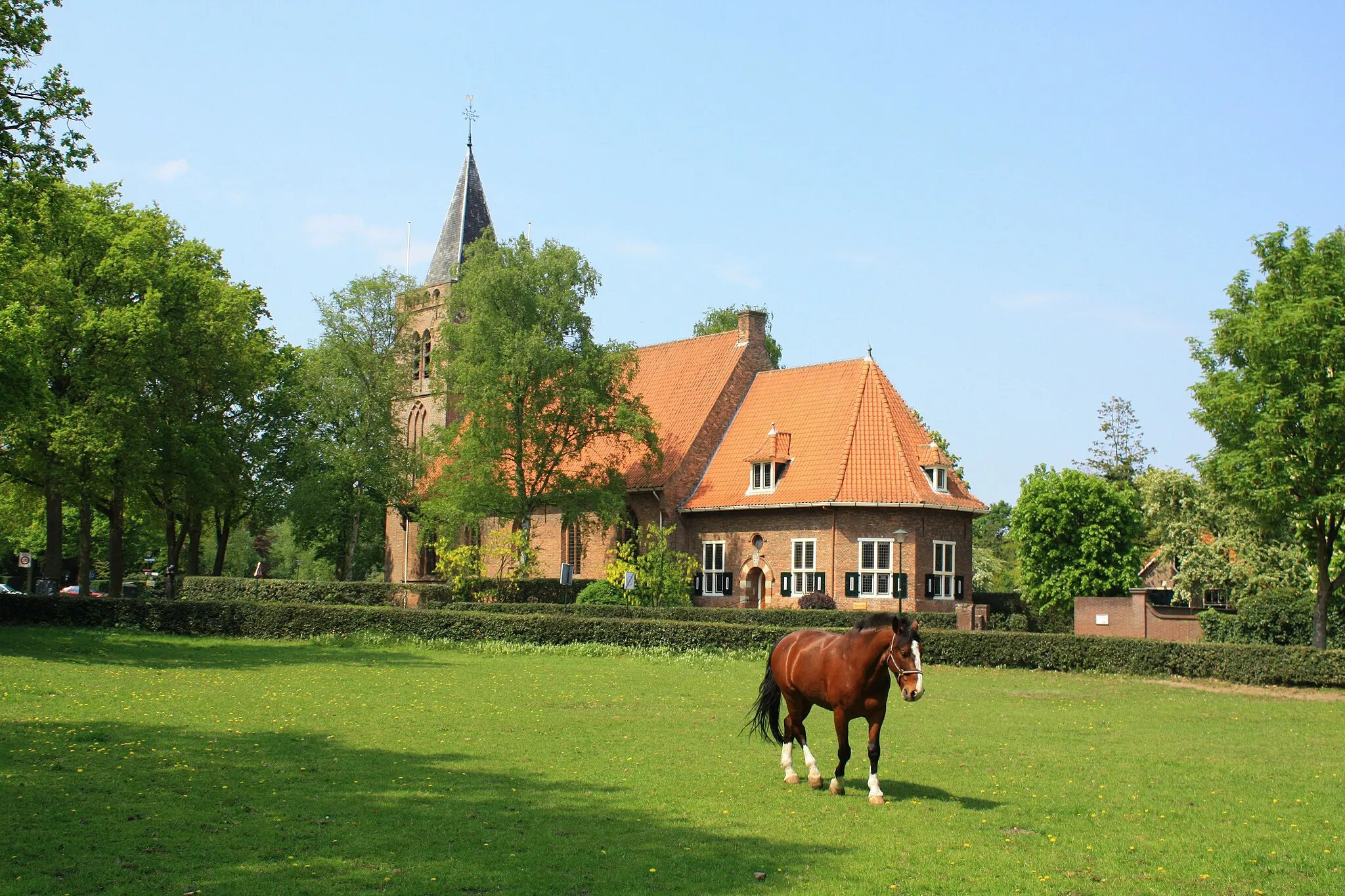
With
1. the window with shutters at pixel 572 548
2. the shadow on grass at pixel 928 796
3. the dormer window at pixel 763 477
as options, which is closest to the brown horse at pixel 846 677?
the shadow on grass at pixel 928 796

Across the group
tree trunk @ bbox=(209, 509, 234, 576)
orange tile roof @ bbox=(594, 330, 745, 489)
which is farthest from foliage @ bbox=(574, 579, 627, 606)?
tree trunk @ bbox=(209, 509, 234, 576)

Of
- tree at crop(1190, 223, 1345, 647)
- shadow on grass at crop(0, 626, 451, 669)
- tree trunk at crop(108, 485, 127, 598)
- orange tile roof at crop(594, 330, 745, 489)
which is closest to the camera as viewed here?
shadow on grass at crop(0, 626, 451, 669)

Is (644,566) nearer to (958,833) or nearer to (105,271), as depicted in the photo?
(105,271)

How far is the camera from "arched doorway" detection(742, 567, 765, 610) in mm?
44781

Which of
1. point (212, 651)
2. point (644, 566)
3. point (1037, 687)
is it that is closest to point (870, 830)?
point (1037, 687)

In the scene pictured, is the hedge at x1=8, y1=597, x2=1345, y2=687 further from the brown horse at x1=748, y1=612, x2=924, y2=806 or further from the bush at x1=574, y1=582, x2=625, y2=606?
the brown horse at x1=748, y1=612, x2=924, y2=806

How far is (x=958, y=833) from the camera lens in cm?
1012

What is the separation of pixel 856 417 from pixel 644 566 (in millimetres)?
9637

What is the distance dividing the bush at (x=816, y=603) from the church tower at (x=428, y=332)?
24.5m

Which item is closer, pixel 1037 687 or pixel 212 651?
pixel 1037 687

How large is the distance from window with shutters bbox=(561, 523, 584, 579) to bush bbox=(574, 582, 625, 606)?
324 inches

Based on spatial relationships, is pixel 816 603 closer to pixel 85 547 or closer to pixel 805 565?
pixel 805 565

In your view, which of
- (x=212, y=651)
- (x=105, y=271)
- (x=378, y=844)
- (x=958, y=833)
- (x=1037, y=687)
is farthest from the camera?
(x=105, y=271)

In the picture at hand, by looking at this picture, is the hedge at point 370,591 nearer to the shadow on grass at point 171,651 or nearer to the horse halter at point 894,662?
the shadow on grass at point 171,651
